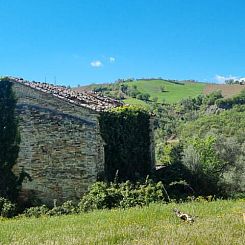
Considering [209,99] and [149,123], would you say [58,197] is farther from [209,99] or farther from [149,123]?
[209,99]

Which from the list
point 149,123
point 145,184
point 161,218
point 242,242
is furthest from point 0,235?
point 149,123

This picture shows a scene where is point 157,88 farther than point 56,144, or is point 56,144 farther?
point 157,88

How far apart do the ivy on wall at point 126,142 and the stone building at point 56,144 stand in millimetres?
687

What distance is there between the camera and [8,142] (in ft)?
76.5

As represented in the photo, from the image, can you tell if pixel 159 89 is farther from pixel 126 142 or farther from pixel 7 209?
pixel 7 209

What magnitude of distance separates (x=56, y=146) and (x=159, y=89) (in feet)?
183

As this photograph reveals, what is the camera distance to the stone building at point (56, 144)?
73.5ft

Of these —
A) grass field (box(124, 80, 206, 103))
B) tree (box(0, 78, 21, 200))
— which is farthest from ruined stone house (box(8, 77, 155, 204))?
grass field (box(124, 80, 206, 103))

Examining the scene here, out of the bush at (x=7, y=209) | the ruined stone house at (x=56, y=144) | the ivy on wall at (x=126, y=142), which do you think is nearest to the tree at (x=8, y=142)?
the ruined stone house at (x=56, y=144)

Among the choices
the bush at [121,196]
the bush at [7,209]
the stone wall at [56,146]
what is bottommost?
the bush at [7,209]

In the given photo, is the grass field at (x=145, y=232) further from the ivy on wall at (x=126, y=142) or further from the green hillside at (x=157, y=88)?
the green hillside at (x=157, y=88)

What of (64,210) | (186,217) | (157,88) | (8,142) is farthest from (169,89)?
(186,217)

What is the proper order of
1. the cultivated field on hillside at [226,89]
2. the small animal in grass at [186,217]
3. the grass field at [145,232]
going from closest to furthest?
1. the grass field at [145,232]
2. the small animal in grass at [186,217]
3. the cultivated field on hillside at [226,89]

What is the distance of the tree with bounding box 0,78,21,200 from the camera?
76.0 feet
